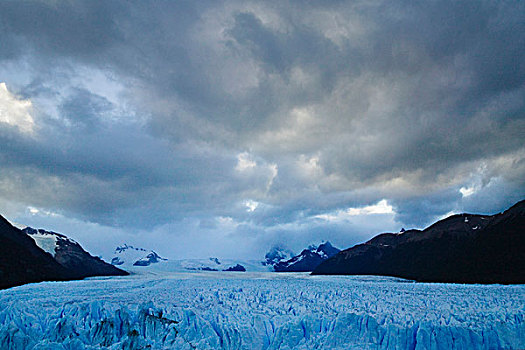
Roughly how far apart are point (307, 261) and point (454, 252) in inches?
3005

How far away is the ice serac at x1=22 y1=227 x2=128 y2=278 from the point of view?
5347 cm

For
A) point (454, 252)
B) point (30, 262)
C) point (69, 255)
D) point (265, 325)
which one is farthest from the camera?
point (69, 255)

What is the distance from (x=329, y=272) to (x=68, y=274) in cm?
4486

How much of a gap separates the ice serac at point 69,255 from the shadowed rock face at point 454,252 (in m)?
42.6

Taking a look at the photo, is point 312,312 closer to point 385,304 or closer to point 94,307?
point 385,304

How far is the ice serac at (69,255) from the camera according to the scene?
2105 inches

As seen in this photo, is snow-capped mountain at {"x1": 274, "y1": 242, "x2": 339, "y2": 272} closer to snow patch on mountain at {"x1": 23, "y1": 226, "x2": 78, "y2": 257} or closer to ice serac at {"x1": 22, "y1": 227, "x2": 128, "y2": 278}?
ice serac at {"x1": 22, "y1": 227, "x2": 128, "y2": 278}

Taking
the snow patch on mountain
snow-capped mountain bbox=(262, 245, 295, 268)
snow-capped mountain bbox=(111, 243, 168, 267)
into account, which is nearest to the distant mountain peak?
snow-capped mountain bbox=(262, 245, 295, 268)

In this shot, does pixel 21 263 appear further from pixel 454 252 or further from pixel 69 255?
pixel 454 252

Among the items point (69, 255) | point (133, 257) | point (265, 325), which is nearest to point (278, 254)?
point (133, 257)

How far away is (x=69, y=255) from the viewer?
2174 inches

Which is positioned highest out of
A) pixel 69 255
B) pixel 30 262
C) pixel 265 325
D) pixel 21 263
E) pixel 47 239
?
pixel 47 239

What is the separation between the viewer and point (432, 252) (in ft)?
147

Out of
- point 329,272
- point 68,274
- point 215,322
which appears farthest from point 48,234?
point 215,322
